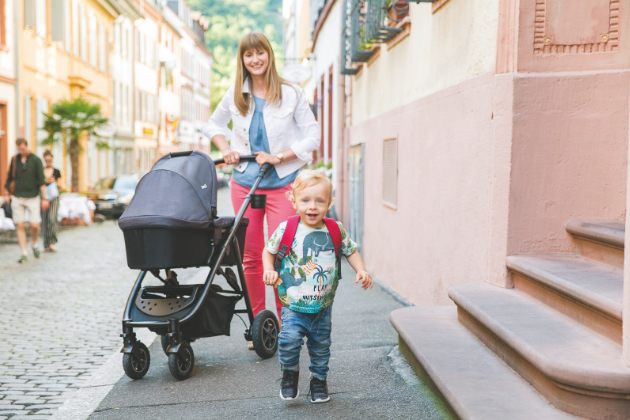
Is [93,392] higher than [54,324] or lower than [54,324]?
higher

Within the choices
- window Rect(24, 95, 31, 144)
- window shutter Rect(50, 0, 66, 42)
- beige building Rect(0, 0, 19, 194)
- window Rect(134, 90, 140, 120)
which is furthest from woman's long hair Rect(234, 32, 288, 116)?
window Rect(134, 90, 140, 120)

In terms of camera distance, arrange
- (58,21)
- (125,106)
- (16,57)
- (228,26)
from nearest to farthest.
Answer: (16,57) < (58,21) < (125,106) < (228,26)

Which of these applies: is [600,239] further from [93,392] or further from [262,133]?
[93,392]

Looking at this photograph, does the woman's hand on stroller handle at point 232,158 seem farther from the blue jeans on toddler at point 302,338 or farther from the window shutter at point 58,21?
the window shutter at point 58,21

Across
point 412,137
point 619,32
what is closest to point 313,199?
point 619,32

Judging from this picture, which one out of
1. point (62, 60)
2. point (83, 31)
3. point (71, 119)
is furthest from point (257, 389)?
point (83, 31)

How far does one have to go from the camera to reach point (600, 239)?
13.8 ft

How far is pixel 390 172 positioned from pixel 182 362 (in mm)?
4495

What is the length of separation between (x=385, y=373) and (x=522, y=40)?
6.60 ft

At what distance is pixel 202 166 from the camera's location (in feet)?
15.7

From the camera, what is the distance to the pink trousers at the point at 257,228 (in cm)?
530

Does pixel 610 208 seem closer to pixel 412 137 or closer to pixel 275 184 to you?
pixel 275 184

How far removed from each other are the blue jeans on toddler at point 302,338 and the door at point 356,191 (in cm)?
678

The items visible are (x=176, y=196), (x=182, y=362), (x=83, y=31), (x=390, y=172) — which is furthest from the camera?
(x=83, y=31)
